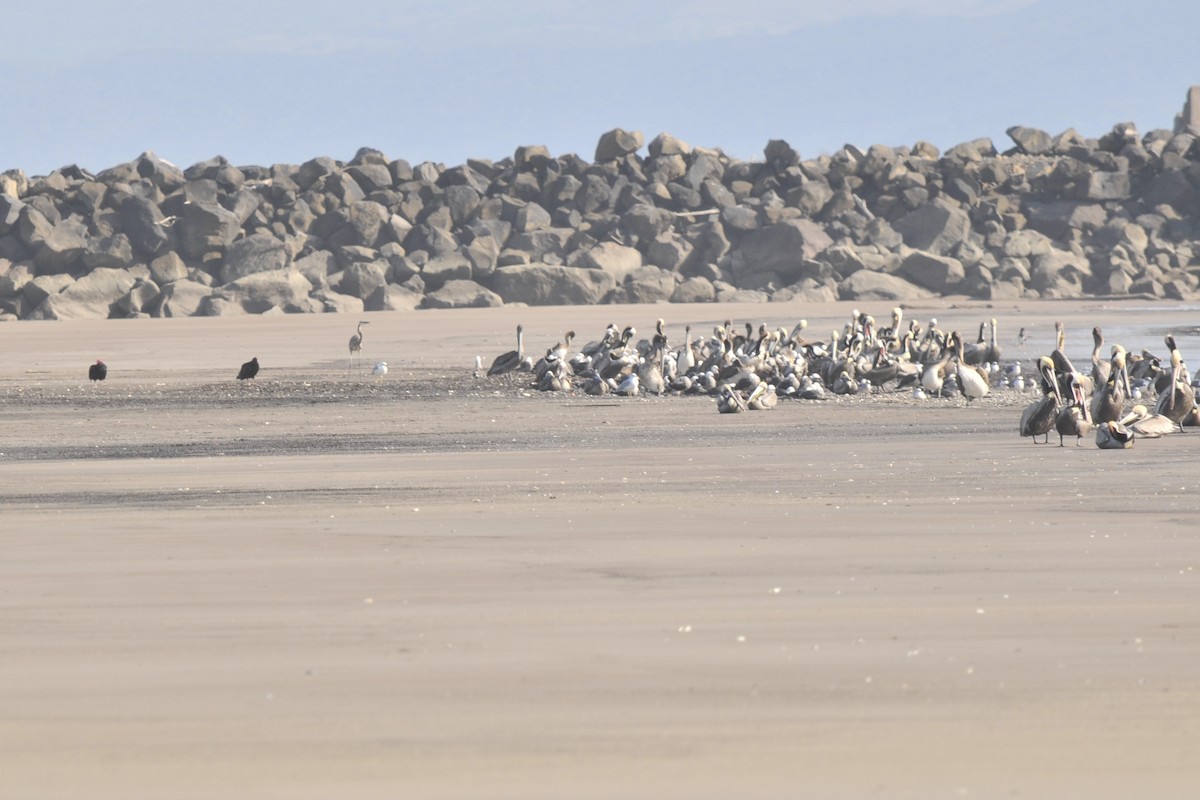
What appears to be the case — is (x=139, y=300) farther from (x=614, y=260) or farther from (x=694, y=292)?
(x=694, y=292)

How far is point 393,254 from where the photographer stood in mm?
54125

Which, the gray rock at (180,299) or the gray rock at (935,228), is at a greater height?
the gray rock at (935,228)

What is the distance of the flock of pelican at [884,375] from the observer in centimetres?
1342

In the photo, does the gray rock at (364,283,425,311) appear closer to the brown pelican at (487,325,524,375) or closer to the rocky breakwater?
the rocky breakwater

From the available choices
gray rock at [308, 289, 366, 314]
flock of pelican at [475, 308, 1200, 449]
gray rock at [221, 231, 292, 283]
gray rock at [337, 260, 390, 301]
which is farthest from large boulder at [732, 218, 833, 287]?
flock of pelican at [475, 308, 1200, 449]

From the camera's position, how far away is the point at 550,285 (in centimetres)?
5125

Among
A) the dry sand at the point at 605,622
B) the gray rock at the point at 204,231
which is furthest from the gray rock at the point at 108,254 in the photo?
the dry sand at the point at 605,622

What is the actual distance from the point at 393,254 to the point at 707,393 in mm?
35501

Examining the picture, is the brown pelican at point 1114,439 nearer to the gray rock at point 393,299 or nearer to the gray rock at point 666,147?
the gray rock at point 393,299

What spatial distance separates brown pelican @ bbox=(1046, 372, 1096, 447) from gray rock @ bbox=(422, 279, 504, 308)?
1463 inches

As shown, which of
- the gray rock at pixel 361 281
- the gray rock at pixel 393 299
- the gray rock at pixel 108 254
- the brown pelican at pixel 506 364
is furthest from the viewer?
the gray rock at pixel 108 254

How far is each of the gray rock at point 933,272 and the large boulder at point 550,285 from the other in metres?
9.72

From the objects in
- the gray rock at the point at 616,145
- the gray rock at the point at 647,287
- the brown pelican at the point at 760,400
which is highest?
the gray rock at the point at 616,145

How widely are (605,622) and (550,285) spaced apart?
4559cm
